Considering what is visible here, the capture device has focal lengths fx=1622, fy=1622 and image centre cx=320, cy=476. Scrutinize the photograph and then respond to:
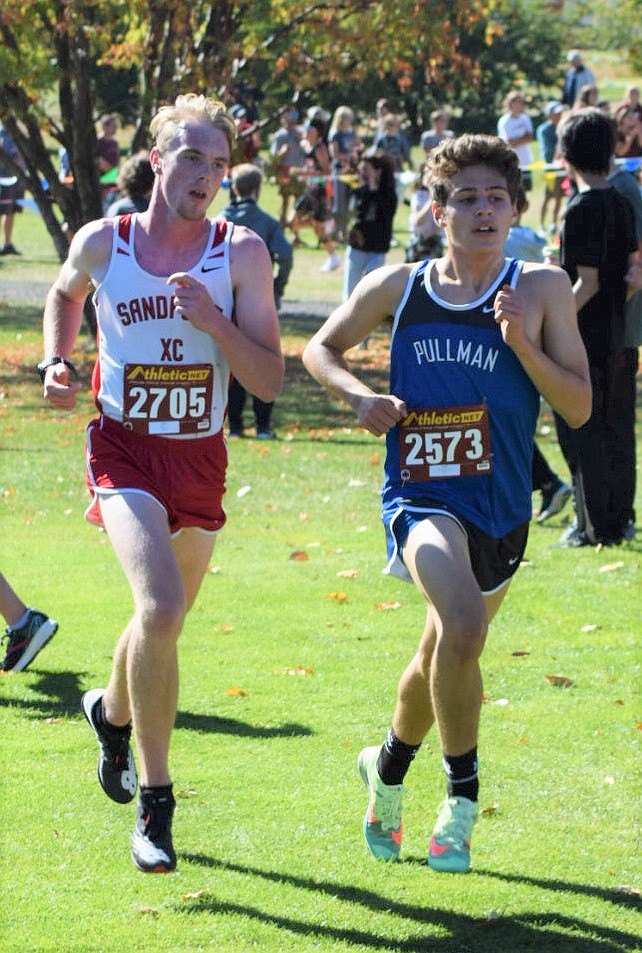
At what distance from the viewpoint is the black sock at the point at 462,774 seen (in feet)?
16.2

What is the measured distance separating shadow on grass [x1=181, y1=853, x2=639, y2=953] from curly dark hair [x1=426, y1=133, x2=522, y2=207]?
7.14 feet

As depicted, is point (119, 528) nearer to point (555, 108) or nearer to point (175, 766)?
point (175, 766)

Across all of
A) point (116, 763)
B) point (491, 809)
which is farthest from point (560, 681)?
point (116, 763)

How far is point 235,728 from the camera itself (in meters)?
6.59

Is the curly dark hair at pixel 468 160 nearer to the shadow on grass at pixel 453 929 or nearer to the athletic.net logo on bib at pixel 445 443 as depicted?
the athletic.net logo on bib at pixel 445 443

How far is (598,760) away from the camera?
6219 millimetres

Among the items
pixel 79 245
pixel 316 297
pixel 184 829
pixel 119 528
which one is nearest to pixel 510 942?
pixel 184 829

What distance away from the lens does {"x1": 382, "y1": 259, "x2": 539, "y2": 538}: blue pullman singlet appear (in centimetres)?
497

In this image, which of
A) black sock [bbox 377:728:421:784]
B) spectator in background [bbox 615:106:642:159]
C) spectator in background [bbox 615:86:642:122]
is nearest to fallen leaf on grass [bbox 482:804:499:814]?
black sock [bbox 377:728:421:784]

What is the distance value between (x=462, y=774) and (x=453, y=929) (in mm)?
473

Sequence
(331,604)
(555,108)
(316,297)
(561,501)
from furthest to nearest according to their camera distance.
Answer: (555,108) < (316,297) < (561,501) < (331,604)

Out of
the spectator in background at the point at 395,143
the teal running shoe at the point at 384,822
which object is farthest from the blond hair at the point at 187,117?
the spectator in background at the point at 395,143

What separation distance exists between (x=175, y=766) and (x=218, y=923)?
1.46m

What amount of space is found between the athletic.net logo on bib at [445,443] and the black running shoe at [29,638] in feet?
8.65
